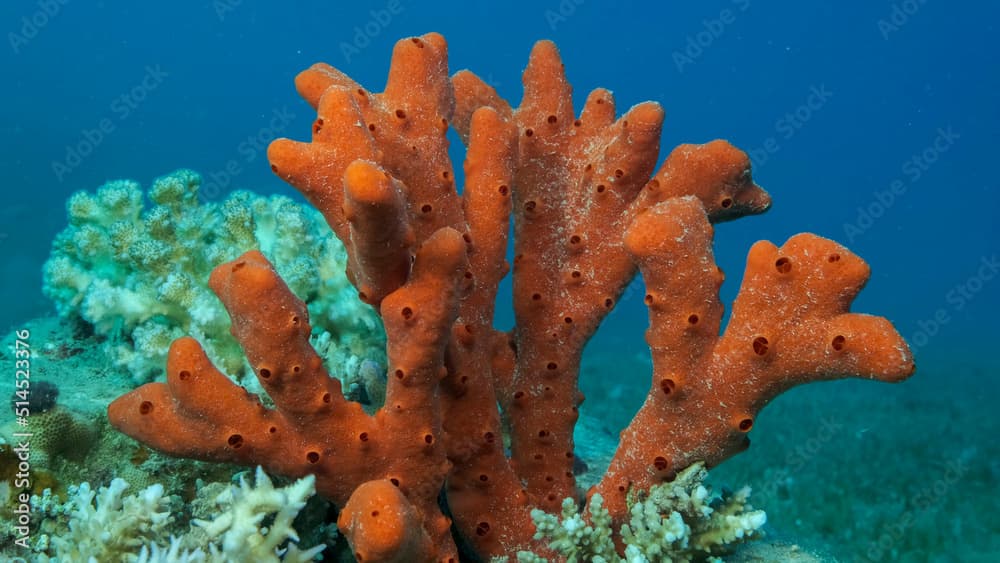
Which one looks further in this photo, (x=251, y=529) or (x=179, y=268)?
(x=179, y=268)

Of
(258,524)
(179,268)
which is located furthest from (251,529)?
(179,268)

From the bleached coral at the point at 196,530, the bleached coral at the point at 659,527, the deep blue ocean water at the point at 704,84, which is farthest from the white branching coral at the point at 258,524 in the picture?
the deep blue ocean water at the point at 704,84

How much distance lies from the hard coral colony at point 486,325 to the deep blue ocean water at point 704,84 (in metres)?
55.2

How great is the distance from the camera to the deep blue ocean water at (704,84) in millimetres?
69000

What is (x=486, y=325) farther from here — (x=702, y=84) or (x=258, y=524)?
(x=702, y=84)

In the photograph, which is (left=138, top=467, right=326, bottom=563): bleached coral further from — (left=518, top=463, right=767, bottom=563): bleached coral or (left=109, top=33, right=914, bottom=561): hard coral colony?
(left=518, top=463, right=767, bottom=563): bleached coral

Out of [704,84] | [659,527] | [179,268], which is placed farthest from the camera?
[704,84]

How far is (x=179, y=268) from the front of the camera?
14.9 ft

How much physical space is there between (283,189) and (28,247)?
40.0 m

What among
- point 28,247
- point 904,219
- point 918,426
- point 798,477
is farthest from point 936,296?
point 28,247

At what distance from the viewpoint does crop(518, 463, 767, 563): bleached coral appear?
2668mm

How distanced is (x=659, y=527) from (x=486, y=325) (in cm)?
113

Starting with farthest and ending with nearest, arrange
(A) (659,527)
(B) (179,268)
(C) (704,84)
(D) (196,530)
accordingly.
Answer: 1. (C) (704,84)
2. (B) (179,268)
3. (A) (659,527)
4. (D) (196,530)

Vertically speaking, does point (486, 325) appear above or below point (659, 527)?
above
